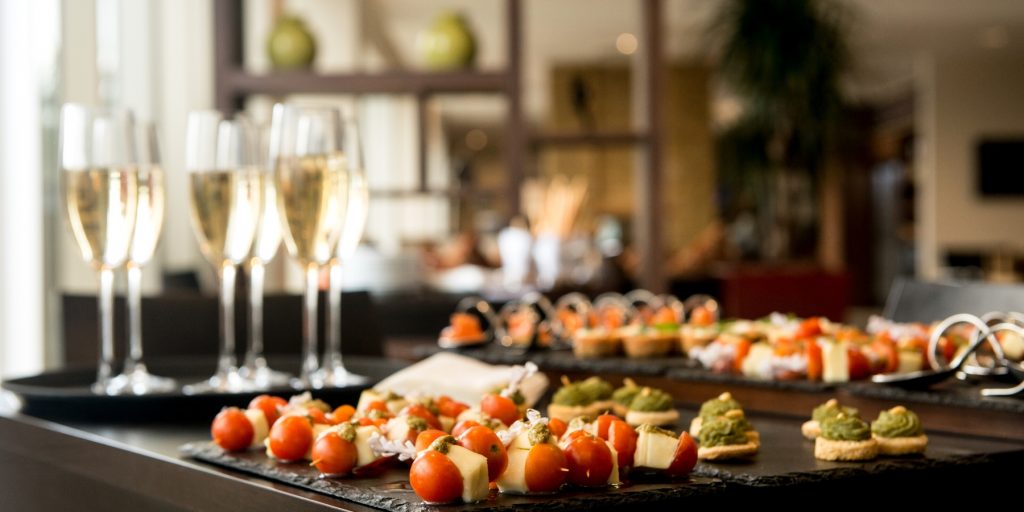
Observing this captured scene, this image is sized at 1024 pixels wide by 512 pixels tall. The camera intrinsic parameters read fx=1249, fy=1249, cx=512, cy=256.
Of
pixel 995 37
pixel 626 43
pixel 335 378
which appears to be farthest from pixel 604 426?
pixel 995 37

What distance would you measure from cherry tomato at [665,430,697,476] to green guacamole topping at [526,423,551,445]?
0.09 meters

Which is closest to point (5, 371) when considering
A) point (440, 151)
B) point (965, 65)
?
point (965, 65)

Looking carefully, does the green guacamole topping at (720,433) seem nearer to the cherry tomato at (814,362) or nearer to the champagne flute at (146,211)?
the cherry tomato at (814,362)

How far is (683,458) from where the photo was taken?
0.82 meters

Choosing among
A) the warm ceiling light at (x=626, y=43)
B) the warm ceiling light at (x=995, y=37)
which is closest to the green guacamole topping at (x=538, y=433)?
the warm ceiling light at (x=626, y=43)

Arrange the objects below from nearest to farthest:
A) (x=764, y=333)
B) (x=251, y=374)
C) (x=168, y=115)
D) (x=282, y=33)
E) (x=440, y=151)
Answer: (x=251, y=374)
(x=764, y=333)
(x=282, y=33)
(x=168, y=115)
(x=440, y=151)

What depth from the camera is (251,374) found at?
1.32m

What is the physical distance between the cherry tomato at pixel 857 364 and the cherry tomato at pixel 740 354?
15 cm

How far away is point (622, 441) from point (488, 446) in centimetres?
11

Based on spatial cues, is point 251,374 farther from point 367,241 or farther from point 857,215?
point 857,215

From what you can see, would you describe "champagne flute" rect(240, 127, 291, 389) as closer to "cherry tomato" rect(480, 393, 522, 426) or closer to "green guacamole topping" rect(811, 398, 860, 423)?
"cherry tomato" rect(480, 393, 522, 426)

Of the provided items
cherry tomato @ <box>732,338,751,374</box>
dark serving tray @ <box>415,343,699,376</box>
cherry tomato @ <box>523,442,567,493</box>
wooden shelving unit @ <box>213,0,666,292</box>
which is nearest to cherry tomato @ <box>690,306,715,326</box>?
dark serving tray @ <box>415,343,699,376</box>

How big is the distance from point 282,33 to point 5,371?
1651mm

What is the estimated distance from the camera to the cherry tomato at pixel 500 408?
3.04 ft
